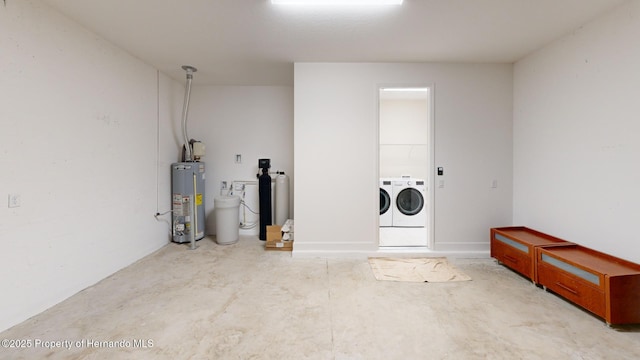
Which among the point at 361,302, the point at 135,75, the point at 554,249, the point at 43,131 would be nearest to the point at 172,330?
the point at 361,302

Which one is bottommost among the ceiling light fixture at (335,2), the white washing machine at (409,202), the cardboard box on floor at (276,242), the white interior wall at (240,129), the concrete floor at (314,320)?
the concrete floor at (314,320)

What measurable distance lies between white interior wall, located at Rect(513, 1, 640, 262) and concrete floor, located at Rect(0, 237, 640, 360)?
0.77 m

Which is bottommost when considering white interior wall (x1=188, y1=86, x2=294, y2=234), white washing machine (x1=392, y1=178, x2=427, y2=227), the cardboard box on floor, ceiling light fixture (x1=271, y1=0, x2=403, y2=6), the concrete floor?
the concrete floor

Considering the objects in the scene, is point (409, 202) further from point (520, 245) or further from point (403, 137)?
point (520, 245)

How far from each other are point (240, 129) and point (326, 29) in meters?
2.49

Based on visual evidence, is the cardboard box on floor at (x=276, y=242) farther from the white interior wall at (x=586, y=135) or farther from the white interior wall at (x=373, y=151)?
the white interior wall at (x=586, y=135)

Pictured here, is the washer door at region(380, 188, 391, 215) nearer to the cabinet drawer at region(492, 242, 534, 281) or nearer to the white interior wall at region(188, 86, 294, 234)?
the white interior wall at region(188, 86, 294, 234)

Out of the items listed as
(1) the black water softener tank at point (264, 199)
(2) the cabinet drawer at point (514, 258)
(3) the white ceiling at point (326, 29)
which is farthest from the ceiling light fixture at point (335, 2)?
(2) the cabinet drawer at point (514, 258)

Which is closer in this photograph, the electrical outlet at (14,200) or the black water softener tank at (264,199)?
the electrical outlet at (14,200)

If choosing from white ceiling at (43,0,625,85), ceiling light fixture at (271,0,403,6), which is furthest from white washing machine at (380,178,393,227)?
ceiling light fixture at (271,0,403,6)

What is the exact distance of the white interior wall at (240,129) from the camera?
4.44 m

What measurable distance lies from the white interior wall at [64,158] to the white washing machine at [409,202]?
394 centimetres

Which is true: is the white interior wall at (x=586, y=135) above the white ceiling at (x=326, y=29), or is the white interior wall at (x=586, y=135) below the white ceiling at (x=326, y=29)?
below

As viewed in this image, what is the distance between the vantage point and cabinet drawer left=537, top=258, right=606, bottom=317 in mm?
1954
